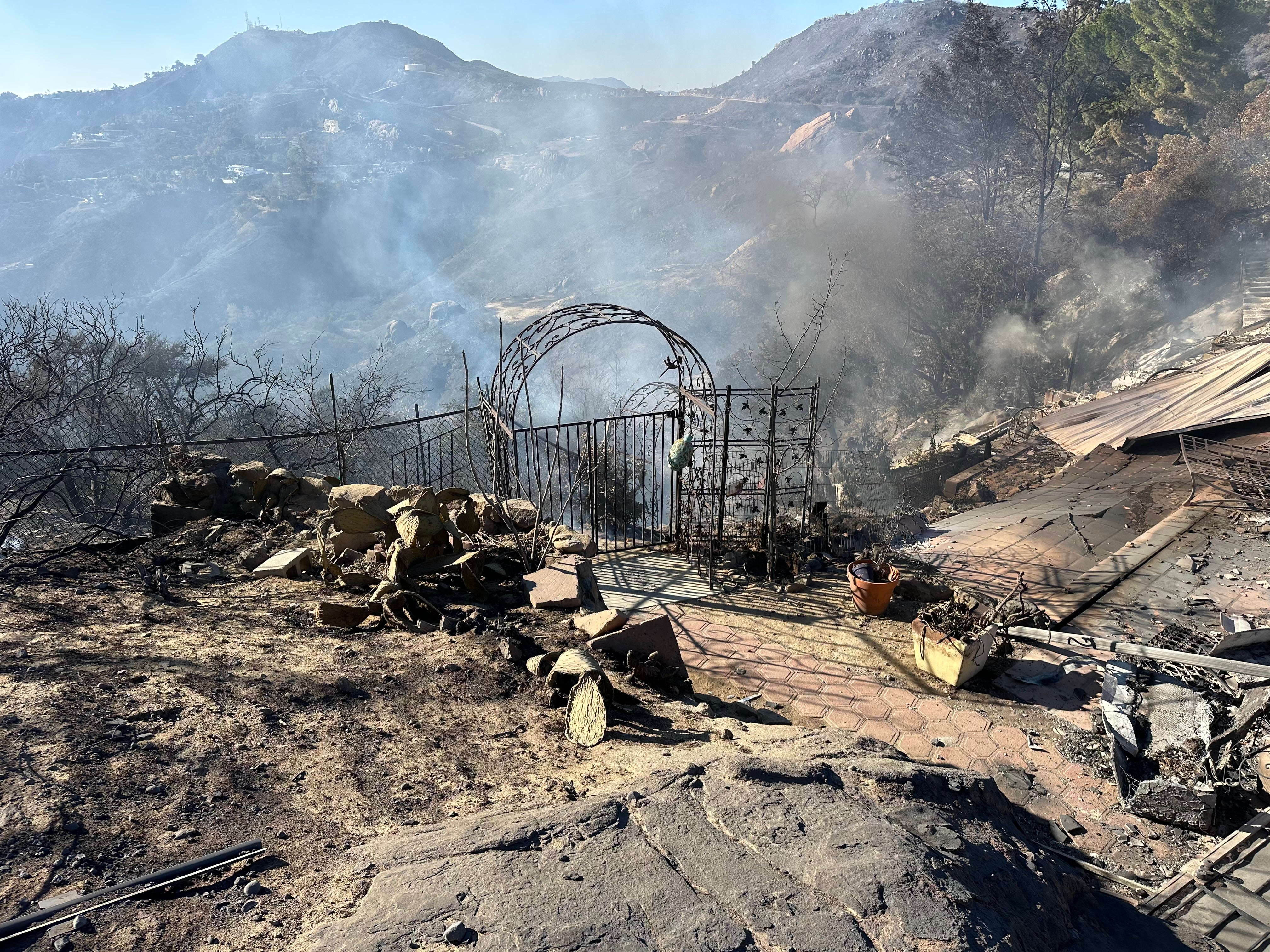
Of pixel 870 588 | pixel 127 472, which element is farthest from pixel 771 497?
pixel 127 472

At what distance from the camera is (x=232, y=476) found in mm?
7566

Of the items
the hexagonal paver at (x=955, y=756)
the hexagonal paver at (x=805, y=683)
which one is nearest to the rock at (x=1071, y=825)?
the hexagonal paver at (x=955, y=756)

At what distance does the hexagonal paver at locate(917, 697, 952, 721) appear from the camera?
16.7ft

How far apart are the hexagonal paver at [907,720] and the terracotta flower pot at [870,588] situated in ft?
5.17

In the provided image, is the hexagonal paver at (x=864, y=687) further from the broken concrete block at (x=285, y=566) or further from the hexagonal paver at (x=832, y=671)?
the broken concrete block at (x=285, y=566)

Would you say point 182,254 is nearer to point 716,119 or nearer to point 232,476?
point 716,119

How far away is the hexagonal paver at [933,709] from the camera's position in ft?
16.7

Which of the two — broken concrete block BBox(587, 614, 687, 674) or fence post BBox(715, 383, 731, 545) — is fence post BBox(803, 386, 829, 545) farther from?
broken concrete block BBox(587, 614, 687, 674)

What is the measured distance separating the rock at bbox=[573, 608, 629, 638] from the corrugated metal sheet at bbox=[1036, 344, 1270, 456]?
1061 cm

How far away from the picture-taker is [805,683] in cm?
555

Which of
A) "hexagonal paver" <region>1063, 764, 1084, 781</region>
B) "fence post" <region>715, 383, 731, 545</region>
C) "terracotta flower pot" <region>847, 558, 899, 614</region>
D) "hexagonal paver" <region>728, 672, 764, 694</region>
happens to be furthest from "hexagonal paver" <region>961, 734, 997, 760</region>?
"fence post" <region>715, 383, 731, 545</region>

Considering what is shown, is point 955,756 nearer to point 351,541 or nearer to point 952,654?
point 952,654

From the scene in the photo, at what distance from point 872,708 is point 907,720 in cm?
26

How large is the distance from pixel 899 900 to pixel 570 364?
1561 inches
